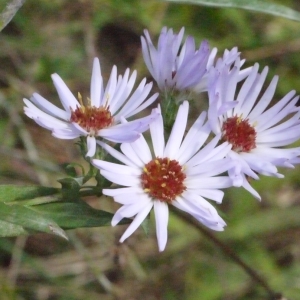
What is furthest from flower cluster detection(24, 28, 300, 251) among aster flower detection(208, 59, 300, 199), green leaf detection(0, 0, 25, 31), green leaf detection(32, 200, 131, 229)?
green leaf detection(0, 0, 25, 31)

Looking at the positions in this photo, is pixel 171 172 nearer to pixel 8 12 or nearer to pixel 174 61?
pixel 174 61

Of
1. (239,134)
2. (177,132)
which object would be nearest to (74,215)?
(177,132)

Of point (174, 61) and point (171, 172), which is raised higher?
point (174, 61)

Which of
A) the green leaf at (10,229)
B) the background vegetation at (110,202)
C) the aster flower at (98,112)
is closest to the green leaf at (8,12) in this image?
the aster flower at (98,112)

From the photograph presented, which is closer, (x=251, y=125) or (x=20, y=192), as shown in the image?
(x=20, y=192)

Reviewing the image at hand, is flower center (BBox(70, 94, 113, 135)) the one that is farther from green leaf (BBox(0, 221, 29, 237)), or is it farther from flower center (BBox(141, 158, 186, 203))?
green leaf (BBox(0, 221, 29, 237))

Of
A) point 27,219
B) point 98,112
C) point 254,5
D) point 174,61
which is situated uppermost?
point 254,5
